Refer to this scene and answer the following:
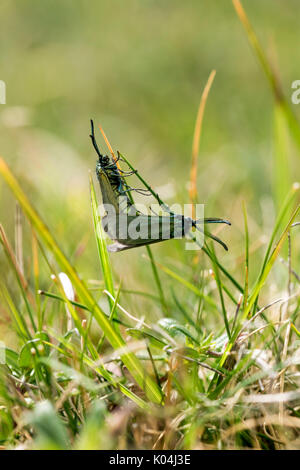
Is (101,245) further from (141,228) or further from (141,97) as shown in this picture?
(141,97)

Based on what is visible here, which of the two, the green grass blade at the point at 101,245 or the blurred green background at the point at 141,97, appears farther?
the blurred green background at the point at 141,97

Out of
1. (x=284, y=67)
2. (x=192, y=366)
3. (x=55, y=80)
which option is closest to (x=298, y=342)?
(x=192, y=366)

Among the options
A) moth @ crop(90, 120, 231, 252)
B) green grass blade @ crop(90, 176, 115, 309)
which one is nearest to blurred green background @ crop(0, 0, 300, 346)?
green grass blade @ crop(90, 176, 115, 309)

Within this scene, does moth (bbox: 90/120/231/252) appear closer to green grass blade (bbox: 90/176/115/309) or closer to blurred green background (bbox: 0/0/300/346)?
green grass blade (bbox: 90/176/115/309)

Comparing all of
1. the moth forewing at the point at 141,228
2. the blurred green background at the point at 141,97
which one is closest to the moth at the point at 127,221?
the moth forewing at the point at 141,228

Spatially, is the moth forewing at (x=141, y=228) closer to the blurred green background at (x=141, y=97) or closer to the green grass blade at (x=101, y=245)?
the green grass blade at (x=101, y=245)

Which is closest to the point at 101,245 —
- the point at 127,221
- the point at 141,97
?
the point at 127,221
